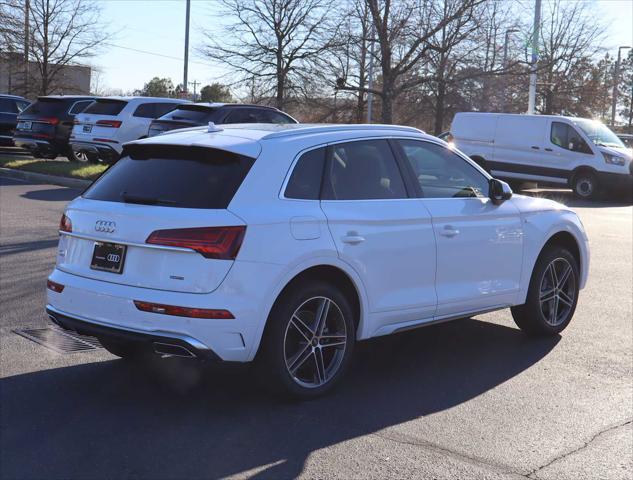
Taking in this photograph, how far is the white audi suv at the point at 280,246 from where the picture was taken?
463cm

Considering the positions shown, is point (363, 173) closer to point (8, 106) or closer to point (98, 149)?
point (98, 149)

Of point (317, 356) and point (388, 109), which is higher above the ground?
point (388, 109)

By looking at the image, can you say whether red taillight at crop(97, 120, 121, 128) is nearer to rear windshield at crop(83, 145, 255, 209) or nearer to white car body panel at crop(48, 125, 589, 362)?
white car body panel at crop(48, 125, 589, 362)

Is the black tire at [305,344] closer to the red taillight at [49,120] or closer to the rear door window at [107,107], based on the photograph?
the rear door window at [107,107]

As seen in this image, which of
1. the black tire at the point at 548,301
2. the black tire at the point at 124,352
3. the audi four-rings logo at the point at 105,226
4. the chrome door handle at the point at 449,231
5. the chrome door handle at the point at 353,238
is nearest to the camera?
the audi four-rings logo at the point at 105,226

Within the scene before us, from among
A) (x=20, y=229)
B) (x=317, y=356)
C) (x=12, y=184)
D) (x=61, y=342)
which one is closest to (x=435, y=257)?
(x=317, y=356)

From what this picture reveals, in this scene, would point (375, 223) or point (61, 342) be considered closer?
point (375, 223)

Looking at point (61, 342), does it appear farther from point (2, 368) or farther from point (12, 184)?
point (12, 184)

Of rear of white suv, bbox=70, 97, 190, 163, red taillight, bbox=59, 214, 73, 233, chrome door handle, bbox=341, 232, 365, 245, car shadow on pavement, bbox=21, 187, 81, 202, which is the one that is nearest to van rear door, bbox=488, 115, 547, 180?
rear of white suv, bbox=70, 97, 190, 163

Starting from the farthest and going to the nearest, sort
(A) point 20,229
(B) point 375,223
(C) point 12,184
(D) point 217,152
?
(C) point 12,184, (A) point 20,229, (B) point 375,223, (D) point 217,152

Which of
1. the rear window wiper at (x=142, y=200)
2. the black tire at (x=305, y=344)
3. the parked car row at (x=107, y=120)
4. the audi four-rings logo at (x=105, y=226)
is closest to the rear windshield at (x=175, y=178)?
the rear window wiper at (x=142, y=200)

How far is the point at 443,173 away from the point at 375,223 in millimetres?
1093

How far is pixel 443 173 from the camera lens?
6254mm

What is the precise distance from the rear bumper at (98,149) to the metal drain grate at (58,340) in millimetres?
13140
